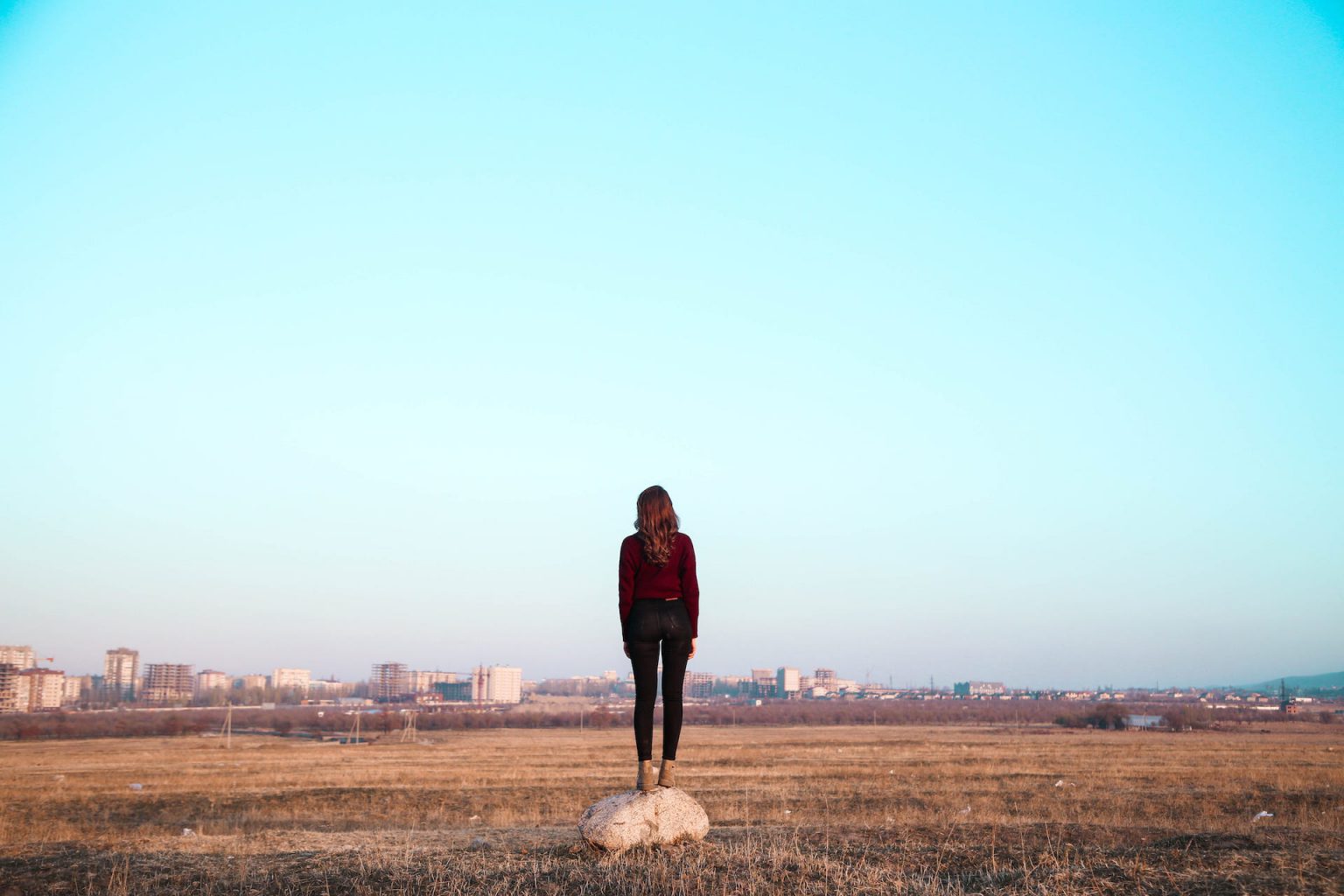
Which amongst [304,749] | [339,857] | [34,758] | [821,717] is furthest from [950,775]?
[821,717]

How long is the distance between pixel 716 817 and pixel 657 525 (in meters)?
16.0

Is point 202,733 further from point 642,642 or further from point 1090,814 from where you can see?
point 642,642

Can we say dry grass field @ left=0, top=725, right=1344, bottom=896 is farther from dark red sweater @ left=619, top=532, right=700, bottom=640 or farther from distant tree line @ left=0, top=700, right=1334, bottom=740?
distant tree line @ left=0, top=700, right=1334, bottom=740

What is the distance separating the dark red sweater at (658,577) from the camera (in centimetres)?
827

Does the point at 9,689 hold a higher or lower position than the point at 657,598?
lower

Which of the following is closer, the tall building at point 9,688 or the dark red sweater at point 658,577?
the dark red sweater at point 658,577

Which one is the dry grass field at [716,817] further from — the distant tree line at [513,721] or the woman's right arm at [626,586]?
the distant tree line at [513,721]

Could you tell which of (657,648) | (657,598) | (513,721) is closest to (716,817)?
(657,648)

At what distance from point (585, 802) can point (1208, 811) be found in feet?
54.0

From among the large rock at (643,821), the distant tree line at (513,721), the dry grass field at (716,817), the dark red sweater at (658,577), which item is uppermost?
the dark red sweater at (658,577)

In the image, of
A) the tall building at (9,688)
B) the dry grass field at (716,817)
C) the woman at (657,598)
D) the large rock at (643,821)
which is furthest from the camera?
the tall building at (9,688)

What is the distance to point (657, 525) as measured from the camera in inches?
322

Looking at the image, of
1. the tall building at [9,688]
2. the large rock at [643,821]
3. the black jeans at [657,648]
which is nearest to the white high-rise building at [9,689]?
the tall building at [9,688]

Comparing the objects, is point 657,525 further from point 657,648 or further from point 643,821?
point 643,821
